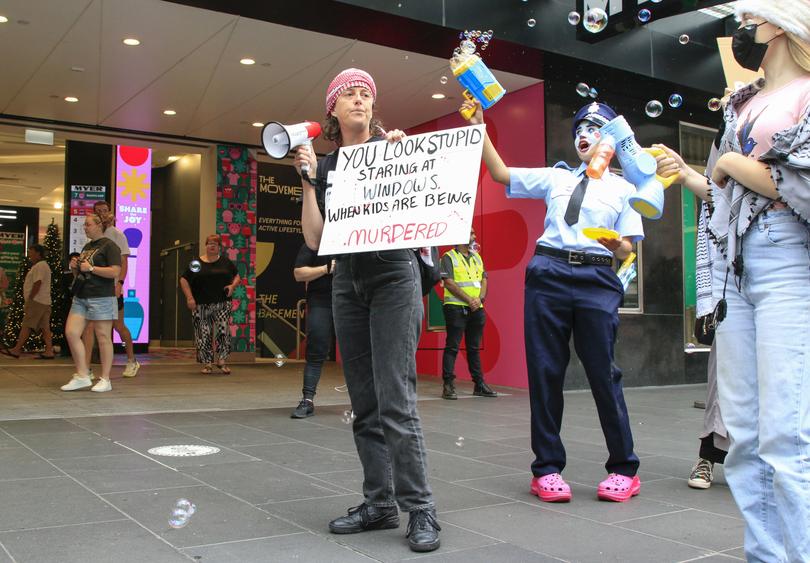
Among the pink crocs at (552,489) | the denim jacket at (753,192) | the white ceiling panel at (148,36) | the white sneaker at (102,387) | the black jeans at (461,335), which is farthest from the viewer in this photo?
the black jeans at (461,335)

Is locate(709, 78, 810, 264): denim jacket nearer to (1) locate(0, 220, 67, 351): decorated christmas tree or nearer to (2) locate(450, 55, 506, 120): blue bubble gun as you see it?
(2) locate(450, 55, 506, 120): blue bubble gun

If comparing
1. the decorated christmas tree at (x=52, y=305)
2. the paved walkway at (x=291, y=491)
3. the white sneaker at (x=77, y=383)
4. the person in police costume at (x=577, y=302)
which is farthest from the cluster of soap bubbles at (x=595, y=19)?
the decorated christmas tree at (x=52, y=305)

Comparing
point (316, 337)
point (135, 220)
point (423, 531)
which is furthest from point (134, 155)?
point (423, 531)

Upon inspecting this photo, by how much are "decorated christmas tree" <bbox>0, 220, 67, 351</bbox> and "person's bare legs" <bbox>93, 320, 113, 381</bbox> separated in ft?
21.8

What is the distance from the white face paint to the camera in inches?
150

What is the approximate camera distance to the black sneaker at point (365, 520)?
309cm

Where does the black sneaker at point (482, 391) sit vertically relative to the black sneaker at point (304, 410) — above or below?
below

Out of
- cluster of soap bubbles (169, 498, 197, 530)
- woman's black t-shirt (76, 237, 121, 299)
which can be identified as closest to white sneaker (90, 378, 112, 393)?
woman's black t-shirt (76, 237, 121, 299)

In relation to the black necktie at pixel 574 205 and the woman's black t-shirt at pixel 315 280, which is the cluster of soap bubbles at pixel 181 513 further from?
the woman's black t-shirt at pixel 315 280

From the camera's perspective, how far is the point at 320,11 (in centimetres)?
786

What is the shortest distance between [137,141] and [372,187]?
459 inches

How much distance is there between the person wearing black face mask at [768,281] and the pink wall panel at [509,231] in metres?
7.39

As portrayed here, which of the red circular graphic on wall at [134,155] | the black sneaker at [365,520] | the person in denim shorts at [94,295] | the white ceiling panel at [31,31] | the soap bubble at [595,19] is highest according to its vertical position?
the white ceiling panel at [31,31]

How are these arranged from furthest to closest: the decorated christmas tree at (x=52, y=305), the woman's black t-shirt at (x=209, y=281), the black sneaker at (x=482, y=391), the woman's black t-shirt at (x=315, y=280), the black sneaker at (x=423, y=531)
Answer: the decorated christmas tree at (x=52, y=305)
the woman's black t-shirt at (x=209, y=281)
the black sneaker at (x=482, y=391)
the woman's black t-shirt at (x=315, y=280)
the black sneaker at (x=423, y=531)
